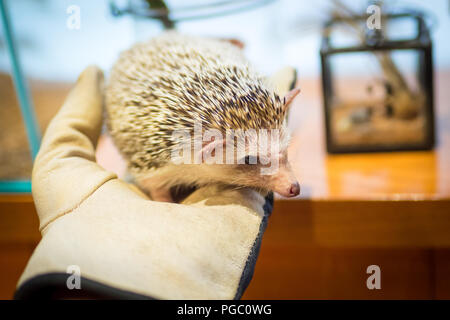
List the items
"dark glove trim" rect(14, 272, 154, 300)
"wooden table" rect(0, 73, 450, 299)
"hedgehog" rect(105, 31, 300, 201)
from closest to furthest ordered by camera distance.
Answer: "dark glove trim" rect(14, 272, 154, 300)
"hedgehog" rect(105, 31, 300, 201)
"wooden table" rect(0, 73, 450, 299)

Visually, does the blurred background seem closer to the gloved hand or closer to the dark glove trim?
the gloved hand

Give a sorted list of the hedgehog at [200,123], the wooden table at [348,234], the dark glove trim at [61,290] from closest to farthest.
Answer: the dark glove trim at [61,290] < the hedgehog at [200,123] < the wooden table at [348,234]

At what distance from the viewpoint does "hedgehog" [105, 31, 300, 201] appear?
24.0 inches

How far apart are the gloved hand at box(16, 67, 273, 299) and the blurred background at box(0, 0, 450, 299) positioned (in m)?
0.35

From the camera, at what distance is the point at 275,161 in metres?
0.63

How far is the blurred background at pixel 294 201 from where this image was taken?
3.28ft

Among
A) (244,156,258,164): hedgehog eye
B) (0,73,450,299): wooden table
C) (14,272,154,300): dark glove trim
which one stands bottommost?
(0,73,450,299): wooden table

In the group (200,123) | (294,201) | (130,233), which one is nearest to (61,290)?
(130,233)

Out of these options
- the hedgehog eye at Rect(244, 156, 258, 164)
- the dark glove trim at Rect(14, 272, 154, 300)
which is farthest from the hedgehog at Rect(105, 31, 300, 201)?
the dark glove trim at Rect(14, 272, 154, 300)

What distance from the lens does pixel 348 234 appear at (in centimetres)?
101

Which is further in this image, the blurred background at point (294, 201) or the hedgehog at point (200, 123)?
the blurred background at point (294, 201)

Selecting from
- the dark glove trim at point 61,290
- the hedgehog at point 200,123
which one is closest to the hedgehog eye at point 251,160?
the hedgehog at point 200,123

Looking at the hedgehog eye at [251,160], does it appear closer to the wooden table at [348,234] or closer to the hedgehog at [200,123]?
the hedgehog at [200,123]
